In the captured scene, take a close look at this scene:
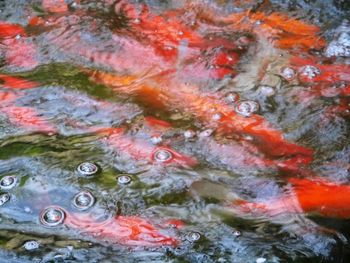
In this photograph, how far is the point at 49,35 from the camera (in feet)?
9.88

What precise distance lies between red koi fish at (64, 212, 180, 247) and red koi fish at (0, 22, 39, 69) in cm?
118

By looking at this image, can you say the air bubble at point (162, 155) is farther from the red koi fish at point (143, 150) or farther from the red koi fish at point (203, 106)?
the red koi fish at point (203, 106)

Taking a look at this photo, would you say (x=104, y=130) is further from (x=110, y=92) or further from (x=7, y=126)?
(x=7, y=126)

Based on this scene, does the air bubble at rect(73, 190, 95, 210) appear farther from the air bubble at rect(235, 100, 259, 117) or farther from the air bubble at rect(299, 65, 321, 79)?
the air bubble at rect(299, 65, 321, 79)

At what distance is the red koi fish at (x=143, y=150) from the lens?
2229 millimetres

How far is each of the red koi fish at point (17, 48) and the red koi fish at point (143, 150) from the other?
0.80 meters

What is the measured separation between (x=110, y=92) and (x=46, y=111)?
338mm

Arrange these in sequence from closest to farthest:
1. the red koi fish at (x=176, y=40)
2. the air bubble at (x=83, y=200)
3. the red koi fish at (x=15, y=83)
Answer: the air bubble at (x=83, y=200) < the red koi fish at (x=15, y=83) < the red koi fish at (x=176, y=40)

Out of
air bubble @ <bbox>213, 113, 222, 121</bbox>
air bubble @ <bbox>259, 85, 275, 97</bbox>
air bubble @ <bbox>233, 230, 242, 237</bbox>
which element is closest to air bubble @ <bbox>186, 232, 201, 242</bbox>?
air bubble @ <bbox>233, 230, 242, 237</bbox>

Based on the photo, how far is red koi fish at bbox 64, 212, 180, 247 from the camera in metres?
1.90

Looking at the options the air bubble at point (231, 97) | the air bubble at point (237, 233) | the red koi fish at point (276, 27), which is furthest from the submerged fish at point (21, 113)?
the red koi fish at point (276, 27)

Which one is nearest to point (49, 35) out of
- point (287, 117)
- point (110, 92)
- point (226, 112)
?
point (110, 92)

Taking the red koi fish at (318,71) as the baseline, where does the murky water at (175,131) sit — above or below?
below

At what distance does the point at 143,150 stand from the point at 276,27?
50.7 inches
